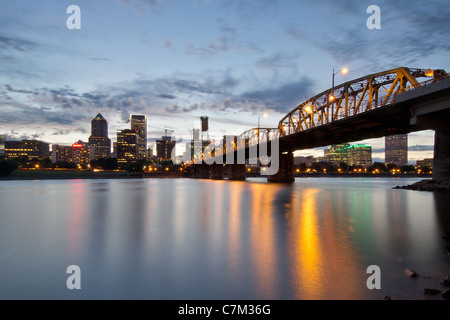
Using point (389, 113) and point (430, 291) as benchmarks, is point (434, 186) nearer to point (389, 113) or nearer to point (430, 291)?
point (389, 113)

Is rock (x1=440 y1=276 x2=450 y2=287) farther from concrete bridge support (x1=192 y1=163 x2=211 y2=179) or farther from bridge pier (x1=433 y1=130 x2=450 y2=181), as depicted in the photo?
concrete bridge support (x1=192 y1=163 x2=211 y2=179)

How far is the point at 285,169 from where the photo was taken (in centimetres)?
9631

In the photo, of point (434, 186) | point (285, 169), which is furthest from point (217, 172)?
point (434, 186)

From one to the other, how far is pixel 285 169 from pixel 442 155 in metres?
56.2

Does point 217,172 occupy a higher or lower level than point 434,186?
lower

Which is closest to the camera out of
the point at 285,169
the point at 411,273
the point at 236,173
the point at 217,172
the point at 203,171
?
the point at 411,273

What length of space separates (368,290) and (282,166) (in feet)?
300

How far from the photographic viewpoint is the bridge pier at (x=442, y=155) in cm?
4069

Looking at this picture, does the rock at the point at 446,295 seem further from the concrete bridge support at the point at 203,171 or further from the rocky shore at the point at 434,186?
the concrete bridge support at the point at 203,171

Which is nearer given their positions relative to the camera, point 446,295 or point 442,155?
point 446,295

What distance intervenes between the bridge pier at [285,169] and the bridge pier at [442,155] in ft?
175
